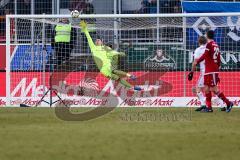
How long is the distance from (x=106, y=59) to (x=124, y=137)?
9.87 m

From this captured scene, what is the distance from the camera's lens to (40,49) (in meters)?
21.9

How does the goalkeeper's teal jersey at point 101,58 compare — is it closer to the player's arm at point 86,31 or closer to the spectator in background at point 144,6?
the player's arm at point 86,31

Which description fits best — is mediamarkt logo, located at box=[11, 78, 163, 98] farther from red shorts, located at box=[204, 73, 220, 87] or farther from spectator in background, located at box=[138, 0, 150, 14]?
spectator in background, located at box=[138, 0, 150, 14]

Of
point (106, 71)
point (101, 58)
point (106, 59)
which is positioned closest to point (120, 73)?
point (106, 71)

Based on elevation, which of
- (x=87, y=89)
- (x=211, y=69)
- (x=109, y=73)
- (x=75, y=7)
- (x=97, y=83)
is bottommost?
(x=87, y=89)

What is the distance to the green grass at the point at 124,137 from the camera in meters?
9.75

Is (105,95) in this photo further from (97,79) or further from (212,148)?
(212,148)

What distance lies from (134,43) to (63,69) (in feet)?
8.24

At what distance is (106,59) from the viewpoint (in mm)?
21594

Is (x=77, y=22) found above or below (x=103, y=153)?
above

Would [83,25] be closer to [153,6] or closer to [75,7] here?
[153,6]

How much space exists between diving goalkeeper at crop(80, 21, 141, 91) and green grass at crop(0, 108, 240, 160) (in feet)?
13.7

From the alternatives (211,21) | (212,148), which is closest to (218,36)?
(211,21)

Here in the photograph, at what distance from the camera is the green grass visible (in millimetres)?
9750
